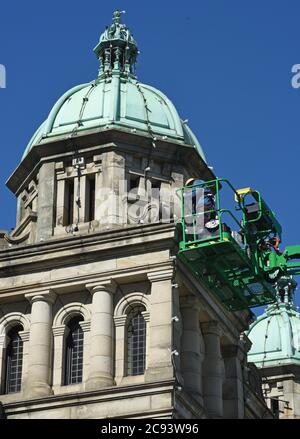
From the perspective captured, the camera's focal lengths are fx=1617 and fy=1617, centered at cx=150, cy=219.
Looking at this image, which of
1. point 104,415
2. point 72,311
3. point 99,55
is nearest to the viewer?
point 104,415

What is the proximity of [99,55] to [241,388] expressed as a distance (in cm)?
1747

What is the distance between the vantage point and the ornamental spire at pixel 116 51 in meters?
76.7

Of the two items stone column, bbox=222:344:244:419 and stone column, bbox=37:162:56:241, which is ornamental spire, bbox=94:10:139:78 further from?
stone column, bbox=222:344:244:419

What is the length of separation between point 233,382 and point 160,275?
27.5 ft

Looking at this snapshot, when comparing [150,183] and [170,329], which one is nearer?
[170,329]

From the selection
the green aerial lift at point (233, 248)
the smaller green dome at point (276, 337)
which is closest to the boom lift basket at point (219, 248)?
the green aerial lift at point (233, 248)

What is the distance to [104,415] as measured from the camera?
210 ft

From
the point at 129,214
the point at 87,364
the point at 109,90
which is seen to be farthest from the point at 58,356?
the point at 109,90

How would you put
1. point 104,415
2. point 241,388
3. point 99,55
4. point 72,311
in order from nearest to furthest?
point 104,415
point 72,311
point 241,388
point 99,55

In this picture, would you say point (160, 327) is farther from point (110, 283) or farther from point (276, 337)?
point (276, 337)

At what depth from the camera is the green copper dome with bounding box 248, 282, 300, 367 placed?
299 ft

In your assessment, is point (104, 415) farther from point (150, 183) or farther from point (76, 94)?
point (76, 94)

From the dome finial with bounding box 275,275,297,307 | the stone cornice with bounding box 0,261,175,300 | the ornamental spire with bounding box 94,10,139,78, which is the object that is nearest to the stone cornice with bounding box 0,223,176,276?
the stone cornice with bounding box 0,261,175,300

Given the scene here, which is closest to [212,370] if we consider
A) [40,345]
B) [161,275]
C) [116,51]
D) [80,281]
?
[161,275]
